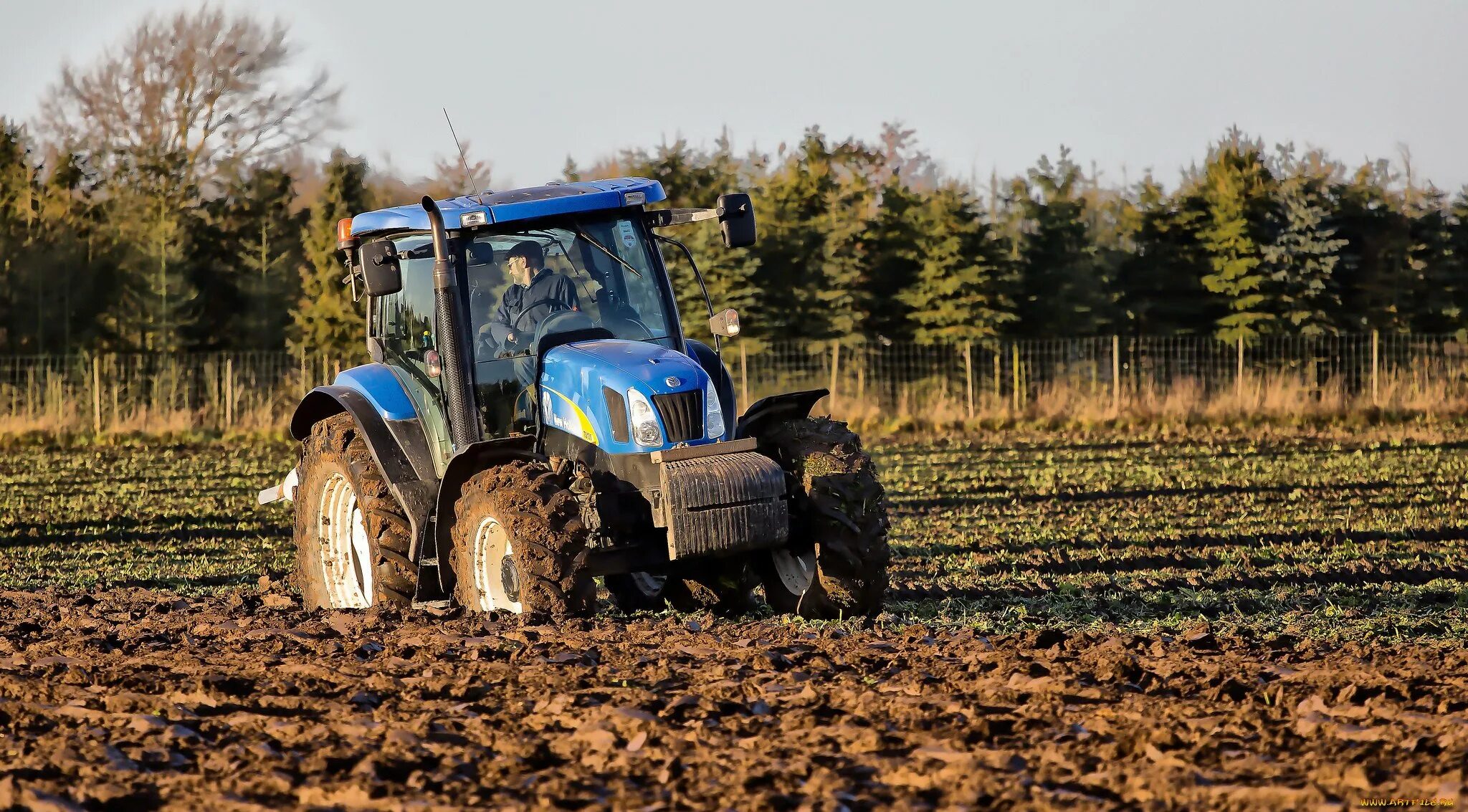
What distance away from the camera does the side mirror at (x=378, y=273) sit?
8281mm

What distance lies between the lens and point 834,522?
26.9 feet

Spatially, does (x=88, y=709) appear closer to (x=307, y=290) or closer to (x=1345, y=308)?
(x=307, y=290)

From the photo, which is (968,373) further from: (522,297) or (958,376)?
(522,297)

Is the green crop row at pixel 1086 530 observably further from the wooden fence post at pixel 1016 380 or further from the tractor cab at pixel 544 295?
the wooden fence post at pixel 1016 380

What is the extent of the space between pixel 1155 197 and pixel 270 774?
30202 millimetres

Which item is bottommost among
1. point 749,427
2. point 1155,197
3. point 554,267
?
point 749,427

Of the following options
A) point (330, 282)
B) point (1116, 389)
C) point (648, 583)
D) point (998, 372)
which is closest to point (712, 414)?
point (648, 583)

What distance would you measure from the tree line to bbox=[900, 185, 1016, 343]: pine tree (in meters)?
0.04

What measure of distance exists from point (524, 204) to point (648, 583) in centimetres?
226

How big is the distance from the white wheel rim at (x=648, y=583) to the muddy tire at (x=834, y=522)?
1.13m

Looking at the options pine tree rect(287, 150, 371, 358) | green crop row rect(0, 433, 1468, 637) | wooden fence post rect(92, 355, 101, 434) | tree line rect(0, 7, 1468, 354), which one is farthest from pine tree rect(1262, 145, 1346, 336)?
wooden fence post rect(92, 355, 101, 434)

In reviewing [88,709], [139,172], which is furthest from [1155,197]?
[88,709]

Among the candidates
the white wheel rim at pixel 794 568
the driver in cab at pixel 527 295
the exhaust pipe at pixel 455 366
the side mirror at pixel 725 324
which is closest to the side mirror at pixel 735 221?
the side mirror at pixel 725 324

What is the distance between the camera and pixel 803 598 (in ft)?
27.8
